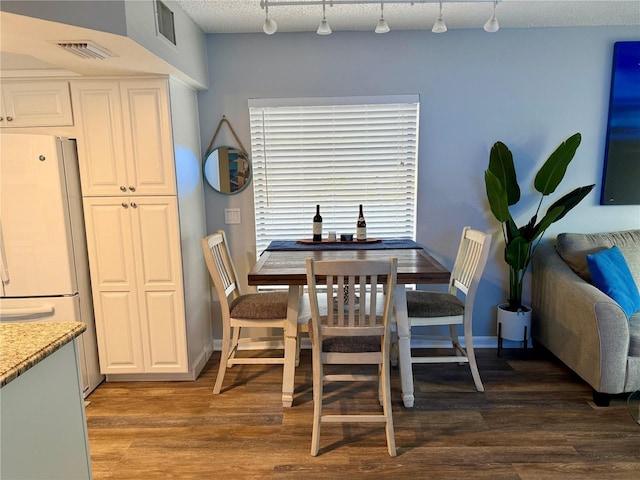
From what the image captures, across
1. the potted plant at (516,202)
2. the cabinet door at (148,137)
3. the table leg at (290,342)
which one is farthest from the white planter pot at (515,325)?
the cabinet door at (148,137)

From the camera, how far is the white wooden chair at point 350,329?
1949 millimetres

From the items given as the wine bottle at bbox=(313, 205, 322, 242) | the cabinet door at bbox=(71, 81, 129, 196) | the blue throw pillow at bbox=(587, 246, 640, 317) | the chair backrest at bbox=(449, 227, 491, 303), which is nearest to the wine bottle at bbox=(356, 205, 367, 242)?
the wine bottle at bbox=(313, 205, 322, 242)

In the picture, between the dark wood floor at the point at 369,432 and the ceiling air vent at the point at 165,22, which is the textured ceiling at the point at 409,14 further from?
the dark wood floor at the point at 369,432

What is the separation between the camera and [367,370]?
9.85ft

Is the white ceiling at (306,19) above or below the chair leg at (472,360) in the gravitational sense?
above

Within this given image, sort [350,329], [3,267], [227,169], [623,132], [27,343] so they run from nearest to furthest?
1. [27,343]
2. [350,329]
3. [3,267]
4. [623,132]
5. [227,169]

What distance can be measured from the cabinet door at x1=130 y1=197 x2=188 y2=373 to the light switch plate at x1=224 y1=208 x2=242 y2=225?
62cm

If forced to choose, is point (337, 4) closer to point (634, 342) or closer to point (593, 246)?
point (593, 246)

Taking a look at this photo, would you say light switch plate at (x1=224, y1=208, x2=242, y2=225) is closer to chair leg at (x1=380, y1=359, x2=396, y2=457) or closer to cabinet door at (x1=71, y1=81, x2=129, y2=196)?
cabinet door at (x1=71, y1=81, x2=129, y2=196)

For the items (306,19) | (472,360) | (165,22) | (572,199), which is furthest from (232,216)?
(572,199)

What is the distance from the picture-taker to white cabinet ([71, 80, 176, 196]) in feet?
8.39

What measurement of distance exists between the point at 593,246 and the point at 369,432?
2.13 metres

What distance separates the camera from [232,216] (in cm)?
327

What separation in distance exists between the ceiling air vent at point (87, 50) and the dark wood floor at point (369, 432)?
2.08 metres
